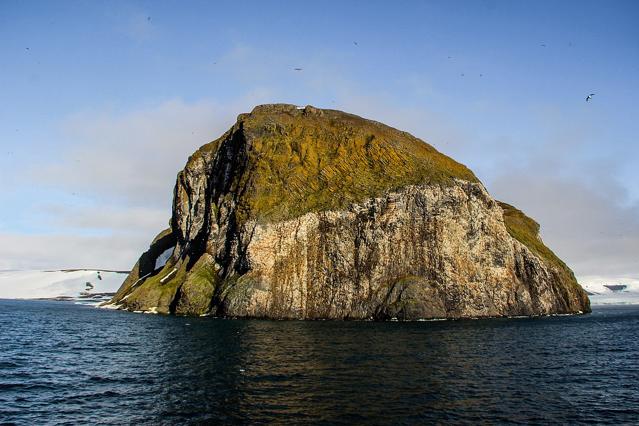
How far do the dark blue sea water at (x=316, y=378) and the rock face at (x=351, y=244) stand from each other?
118 feet

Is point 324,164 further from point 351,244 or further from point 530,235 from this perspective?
point 530,235

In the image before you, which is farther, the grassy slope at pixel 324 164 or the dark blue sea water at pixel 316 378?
the grassy slope at pixel 324 164

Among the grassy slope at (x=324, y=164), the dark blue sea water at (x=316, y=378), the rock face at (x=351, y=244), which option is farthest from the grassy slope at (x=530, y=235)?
the dark blue sea water at (x=316, y=378)

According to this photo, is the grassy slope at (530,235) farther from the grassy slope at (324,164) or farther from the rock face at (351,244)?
the grassy slope at (324,164)

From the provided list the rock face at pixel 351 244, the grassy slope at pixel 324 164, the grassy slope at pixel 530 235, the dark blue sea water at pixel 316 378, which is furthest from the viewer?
the grassy slope at pixel 530 235

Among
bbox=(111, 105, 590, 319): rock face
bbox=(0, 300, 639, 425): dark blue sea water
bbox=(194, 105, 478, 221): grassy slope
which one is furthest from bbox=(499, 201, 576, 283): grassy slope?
bbox=(0, 300, 639, 425): dark blue sea water

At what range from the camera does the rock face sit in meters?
101

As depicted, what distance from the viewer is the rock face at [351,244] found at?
331 feet

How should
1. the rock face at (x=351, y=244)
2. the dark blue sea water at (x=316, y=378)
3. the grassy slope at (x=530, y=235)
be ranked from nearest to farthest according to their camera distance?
the dark blue sea water at (x=316, y=378), the rock face at (x=351, y=244), the grassy slope at (x=530, y=235)

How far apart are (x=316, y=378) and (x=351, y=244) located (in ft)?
231

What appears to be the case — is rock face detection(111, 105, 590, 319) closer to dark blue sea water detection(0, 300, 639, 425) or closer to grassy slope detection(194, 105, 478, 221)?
grassy slope detection(194, 105, 478, 221)

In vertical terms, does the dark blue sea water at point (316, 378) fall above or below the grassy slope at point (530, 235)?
below

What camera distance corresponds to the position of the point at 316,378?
36438 mm

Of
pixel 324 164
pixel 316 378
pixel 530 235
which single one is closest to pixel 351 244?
pixel 324 164
